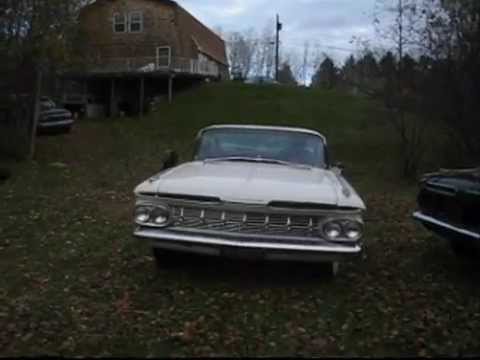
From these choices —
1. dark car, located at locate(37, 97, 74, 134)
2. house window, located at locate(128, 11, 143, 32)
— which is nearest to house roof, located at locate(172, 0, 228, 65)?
house window, located at locate(128, 11, 143, 32)

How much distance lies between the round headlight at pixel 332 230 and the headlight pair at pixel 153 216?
1.35m

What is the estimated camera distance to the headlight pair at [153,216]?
195 inches

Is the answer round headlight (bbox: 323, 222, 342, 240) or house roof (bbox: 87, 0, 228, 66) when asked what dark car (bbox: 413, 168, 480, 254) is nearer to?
round headlight (bbox: 323, 222, 342, 240)

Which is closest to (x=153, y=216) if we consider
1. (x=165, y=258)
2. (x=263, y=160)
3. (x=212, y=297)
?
(x=165, y=258)

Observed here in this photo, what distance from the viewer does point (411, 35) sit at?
14.3m

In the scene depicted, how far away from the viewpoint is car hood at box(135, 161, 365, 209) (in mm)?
4730

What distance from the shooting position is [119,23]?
3966cm

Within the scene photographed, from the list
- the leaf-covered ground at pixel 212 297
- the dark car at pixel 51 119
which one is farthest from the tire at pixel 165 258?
the dark car at pixel 51 119

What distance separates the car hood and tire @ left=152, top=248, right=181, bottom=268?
0.70m

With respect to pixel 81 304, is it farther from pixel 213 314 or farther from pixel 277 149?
pixel 277 149

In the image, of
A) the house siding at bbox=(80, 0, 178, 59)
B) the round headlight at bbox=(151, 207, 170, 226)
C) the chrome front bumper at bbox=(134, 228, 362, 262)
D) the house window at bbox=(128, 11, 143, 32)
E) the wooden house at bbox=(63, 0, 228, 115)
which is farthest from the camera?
the house window at bbox=(128, 11, 143, 32)

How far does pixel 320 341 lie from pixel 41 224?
5163 millimetres

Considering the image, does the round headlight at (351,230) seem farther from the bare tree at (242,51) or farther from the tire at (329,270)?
the bare tree at (242,51)

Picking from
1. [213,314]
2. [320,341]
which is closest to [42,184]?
[213,314]
